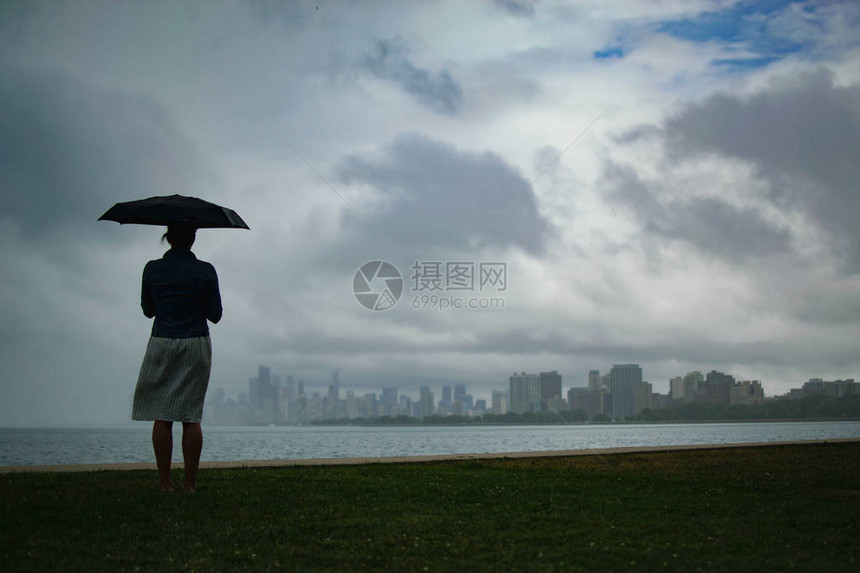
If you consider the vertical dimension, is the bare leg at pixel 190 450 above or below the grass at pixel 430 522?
above

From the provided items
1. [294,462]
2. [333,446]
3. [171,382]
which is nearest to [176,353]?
[171,382]

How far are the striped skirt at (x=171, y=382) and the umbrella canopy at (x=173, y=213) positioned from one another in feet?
4.43

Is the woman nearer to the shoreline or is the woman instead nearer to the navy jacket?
the navy jacket

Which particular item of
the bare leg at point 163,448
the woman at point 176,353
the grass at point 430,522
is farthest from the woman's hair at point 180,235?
the grass at point 430,522

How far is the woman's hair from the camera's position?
8312 millimetres

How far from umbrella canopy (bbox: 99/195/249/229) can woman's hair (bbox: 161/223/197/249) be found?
54 millimetres

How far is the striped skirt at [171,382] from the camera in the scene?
25.9ft

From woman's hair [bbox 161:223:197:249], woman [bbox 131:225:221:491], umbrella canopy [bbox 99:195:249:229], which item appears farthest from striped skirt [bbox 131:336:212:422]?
umbrella canopy [bbox 99:195:249:229]

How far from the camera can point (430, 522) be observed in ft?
22.2

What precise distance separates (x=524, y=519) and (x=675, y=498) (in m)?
2.22

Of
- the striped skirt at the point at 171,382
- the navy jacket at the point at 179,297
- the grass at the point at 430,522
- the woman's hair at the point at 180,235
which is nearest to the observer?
the grass at the point at 430,522

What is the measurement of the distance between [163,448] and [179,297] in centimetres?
164

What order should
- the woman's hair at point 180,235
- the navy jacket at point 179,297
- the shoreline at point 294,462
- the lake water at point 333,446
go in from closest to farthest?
the navy jacket at point 179,297, the woman's hair at point 180,235, the shoreline at point 294,462, the lake water at point 333,446

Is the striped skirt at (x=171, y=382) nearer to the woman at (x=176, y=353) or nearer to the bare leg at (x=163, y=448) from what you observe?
the woman at (x=176, y=353)
